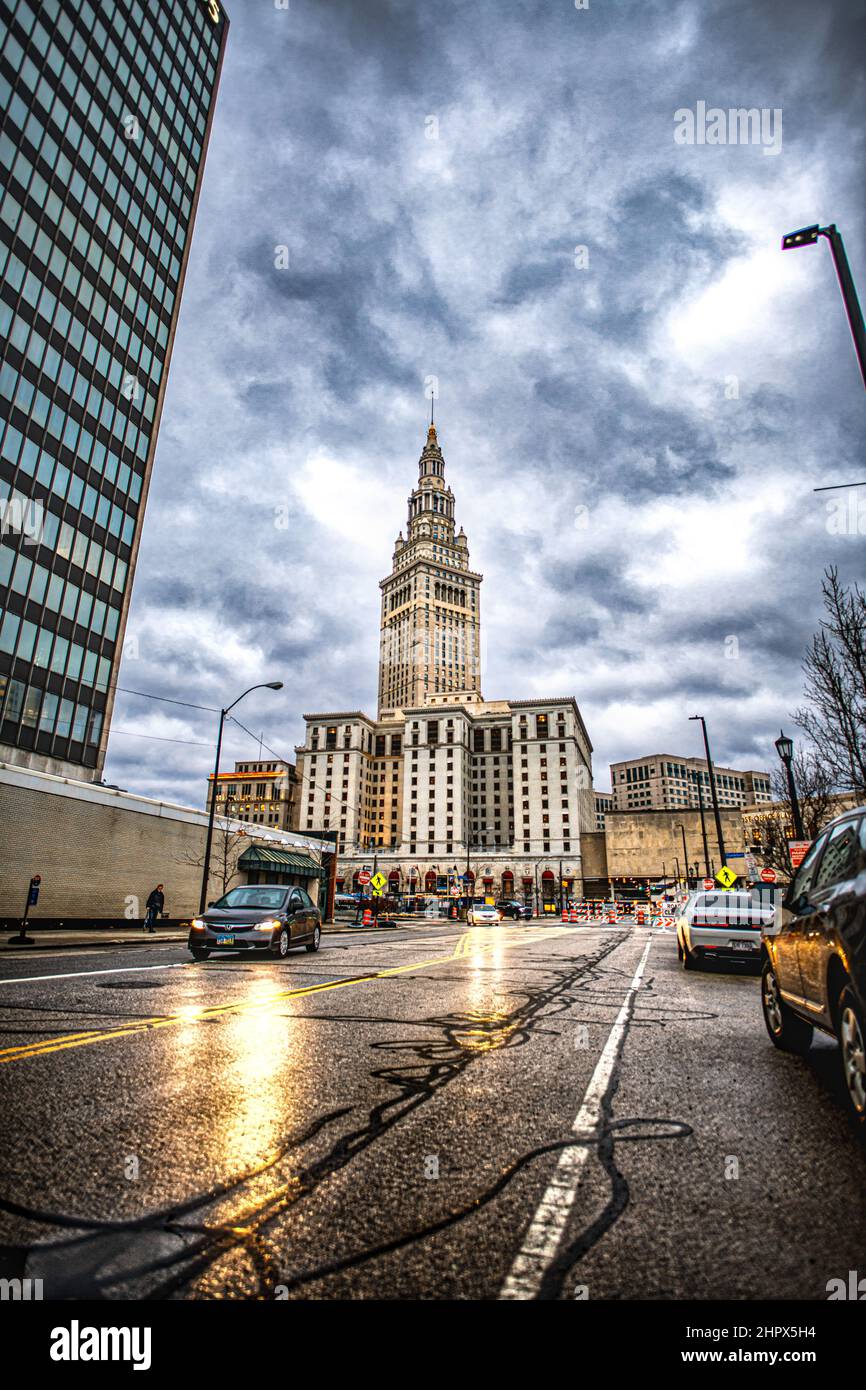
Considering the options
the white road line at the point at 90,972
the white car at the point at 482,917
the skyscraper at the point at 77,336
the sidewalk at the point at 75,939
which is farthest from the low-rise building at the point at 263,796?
the white road line at the point at 90,972

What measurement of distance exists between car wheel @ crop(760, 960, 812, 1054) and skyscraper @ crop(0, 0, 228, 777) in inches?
1394

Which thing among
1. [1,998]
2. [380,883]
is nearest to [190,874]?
[380,883]

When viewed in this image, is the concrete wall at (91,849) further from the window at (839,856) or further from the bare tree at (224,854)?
the window at (839,856)

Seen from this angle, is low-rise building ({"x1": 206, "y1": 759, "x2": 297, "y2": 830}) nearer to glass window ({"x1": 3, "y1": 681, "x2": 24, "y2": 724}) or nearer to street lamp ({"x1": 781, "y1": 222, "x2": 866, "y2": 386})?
glass window ({"x1": 3, "y1": 681, "x2": 24, "y2": 724})

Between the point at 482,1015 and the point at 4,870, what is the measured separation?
21678 millimetres

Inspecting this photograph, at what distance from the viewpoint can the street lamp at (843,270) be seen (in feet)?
28.0

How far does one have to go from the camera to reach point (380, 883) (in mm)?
36500

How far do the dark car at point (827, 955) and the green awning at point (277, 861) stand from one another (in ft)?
107

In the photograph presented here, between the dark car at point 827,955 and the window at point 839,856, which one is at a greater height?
the window at point 839,856

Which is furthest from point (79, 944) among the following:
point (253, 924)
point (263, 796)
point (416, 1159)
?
point (263, 796)

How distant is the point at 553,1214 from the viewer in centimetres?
252

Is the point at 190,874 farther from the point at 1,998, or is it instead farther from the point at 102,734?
the point at 1,998

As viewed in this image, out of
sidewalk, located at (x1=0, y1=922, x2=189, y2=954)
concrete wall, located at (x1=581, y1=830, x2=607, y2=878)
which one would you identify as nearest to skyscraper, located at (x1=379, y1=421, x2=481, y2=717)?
concrete wall, located at (x1=581, y1=830, x2=607, y2=878)
